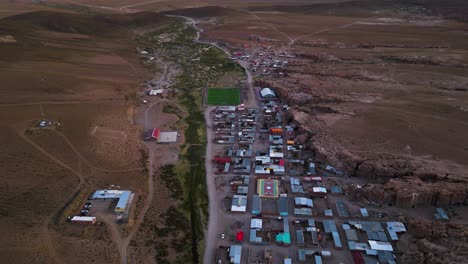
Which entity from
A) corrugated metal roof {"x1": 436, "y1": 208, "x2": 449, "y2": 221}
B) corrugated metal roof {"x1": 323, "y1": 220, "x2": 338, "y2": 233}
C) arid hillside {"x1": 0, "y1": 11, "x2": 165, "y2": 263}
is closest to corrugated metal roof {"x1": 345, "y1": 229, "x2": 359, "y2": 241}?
corrugated metal roof {"x1": 323, "y1": 220, "x2": 338, "y2": 233}

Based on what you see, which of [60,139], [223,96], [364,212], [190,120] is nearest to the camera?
[364,212]

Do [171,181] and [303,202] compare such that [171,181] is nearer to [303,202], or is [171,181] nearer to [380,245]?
[303,202]

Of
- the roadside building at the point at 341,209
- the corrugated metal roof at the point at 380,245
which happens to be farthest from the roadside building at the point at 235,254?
the corrugated metal roof at the point at 380,245

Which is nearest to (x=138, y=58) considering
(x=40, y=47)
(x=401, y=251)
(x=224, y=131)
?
(x=40, y=47)

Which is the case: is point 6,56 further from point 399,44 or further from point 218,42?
point 399,44

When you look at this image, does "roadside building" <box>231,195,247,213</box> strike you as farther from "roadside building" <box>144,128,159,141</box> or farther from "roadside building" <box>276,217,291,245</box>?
"roadside building" <box>144,128,159,141</box>

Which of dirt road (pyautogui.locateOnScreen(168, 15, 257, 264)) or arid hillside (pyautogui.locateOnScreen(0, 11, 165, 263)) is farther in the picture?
dirt road (pyautogui.locateOnScreen(168, 15, 257, 264))

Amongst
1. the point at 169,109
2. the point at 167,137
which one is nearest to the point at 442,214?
the point at 167,137
